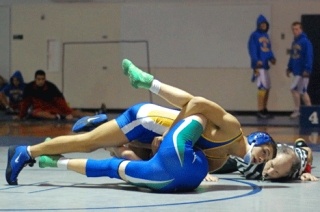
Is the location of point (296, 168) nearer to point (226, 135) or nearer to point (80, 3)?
point (226, 135)

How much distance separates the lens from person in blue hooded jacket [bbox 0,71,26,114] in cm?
1559

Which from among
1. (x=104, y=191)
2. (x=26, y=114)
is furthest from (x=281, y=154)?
(x=26, y=114)

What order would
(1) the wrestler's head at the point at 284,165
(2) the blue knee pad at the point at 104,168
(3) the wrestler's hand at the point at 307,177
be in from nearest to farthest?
(2) the blue knee pad at the point at 104,168
(1) the wrestler's head at the point at 284,165
(3) the wrestler's hand at the point at 307,177

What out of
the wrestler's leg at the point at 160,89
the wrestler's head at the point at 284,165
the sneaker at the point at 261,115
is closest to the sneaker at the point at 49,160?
the wrestler's leg at the point at 160,89

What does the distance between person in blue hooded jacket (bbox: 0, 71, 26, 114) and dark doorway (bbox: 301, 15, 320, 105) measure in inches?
203

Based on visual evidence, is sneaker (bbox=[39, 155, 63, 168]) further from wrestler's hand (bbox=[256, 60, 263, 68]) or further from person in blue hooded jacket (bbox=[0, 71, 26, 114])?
person in blue hooded jacket (bbox=[0, 71, 26, 114])

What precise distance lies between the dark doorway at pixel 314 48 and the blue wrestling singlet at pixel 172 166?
10.6 metres

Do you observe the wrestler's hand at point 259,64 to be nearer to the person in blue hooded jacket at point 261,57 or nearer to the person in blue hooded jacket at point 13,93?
the person in blue hooded jacket at point 261,57

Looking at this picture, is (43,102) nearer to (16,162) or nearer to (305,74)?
(305,74)

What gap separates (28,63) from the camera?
17.0 m

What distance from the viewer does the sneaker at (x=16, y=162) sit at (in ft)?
18.4

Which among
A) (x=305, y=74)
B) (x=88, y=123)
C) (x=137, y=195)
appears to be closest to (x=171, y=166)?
(x=137, y=195)

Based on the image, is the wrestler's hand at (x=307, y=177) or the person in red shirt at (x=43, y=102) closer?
the wrestler's hand at (x=307, y=177)

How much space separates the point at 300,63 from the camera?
46.7ft
